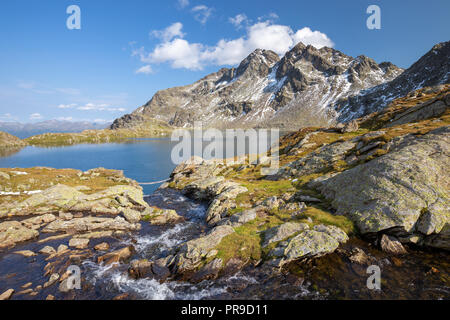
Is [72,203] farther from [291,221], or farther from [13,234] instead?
[291,221]

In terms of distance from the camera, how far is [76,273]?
20.5 meters

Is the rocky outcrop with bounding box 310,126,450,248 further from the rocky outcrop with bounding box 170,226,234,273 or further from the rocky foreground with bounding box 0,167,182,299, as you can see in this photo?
the rocky foreground with bounding box 0,167,182,299

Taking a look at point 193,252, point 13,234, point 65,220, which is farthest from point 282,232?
point 65,220

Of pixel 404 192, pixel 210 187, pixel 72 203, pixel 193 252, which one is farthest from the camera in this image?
pixel 210 187

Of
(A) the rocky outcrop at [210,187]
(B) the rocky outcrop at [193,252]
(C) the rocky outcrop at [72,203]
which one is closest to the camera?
(B) the rocky outcrop at [193,252]

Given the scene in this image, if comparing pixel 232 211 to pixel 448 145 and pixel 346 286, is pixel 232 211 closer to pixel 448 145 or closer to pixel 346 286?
pixel 346 286

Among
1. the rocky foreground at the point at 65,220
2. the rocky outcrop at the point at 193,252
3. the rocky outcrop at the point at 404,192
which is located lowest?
the rocky foreground at the point at 65,220

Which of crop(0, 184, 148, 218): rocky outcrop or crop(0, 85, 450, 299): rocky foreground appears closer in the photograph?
crop(0, 85, 450, 299): rocky foreground

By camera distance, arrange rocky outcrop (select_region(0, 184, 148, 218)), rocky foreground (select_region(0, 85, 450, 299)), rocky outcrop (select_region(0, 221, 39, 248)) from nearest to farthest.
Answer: rocky foreground (select_region(0, 85, 450, 299)) → rocky outcrop (select_region(0, 221, 39, 248)) → rocky outcrop (select_region(0, 184, 148, 218))

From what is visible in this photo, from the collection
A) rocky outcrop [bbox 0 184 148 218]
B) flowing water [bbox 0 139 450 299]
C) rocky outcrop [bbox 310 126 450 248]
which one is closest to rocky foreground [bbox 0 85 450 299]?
rocky outcrop [bbox 310 126 450 248]

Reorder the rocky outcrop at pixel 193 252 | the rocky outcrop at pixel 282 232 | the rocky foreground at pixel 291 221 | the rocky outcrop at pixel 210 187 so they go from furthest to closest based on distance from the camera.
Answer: the rocky outcrop at pixel 210 187 → the rocky outcrop at pixel 282 232 → the rocky outcrop at pixel 193 252 → the rocky foreground at pixel 291 221


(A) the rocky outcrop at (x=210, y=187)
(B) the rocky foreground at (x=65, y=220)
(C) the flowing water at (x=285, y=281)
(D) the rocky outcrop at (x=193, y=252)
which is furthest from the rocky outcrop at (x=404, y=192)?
(B) the rocky foreground at (x=65, y=220)

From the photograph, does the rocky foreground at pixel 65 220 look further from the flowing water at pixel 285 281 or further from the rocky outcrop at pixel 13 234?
the flowing water at pixel 285 281
